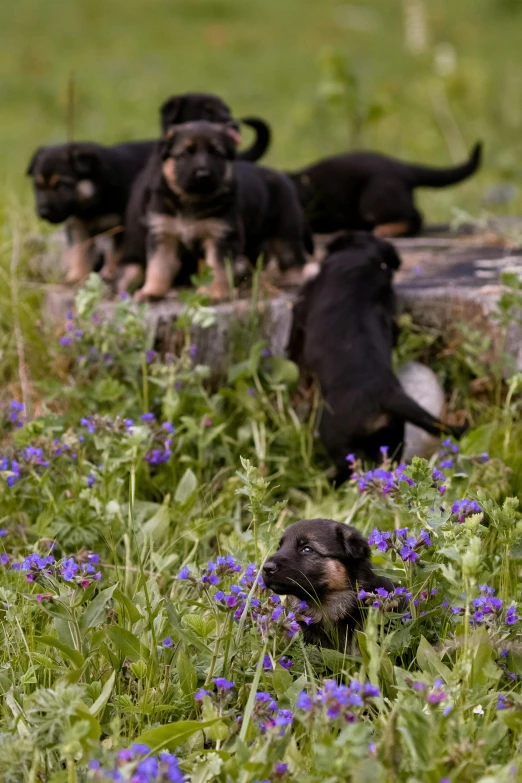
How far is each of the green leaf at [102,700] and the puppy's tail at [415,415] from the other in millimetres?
1933

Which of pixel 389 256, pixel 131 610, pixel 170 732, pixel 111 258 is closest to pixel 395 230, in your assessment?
pixel 389 256

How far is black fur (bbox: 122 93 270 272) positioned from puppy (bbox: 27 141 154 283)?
204 mm

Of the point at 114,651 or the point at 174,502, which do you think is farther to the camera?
the point at 174,502

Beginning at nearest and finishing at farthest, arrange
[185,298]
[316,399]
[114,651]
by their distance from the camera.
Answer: [114,651] → [185,298] → [316,399]

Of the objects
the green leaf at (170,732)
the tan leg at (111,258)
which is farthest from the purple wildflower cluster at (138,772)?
the tan leg at (111,258)

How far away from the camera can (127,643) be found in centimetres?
262

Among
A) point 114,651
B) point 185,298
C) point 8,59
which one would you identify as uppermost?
point 8,59

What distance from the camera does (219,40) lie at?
18.9 metres

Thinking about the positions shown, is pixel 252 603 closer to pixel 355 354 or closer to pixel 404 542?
pixel 404 542

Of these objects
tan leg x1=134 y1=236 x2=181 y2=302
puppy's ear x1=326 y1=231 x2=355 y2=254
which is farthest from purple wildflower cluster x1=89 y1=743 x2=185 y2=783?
puppy's ear x1=326 y1=231 x2=355 y2=254

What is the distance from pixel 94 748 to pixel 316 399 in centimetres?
258

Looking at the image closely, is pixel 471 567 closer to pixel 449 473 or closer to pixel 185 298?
pixel 449 473

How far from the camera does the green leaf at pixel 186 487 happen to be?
369 cm

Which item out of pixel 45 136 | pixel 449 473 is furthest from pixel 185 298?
pixel 45 136
